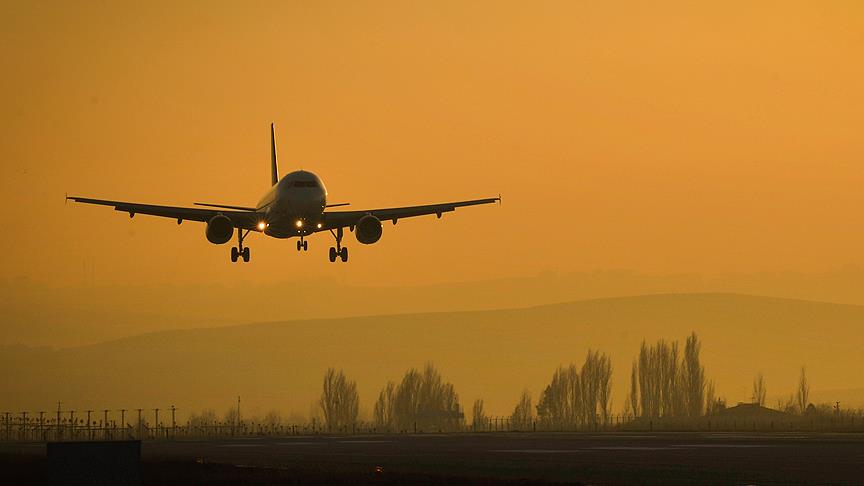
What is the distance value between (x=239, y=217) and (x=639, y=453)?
29.5 m

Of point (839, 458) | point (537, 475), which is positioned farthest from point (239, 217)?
point (839, 458)

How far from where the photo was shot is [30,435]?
175 meters

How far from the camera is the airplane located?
78500 millimetres

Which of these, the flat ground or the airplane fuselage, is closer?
the flat ground

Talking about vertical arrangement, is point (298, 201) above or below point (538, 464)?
above

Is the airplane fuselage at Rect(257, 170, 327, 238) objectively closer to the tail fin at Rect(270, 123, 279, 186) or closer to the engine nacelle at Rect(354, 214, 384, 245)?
the engine nacelle at Rect(354, 214, 384, 245)

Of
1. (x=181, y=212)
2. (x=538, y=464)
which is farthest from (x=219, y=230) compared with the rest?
(x=538, y=464)

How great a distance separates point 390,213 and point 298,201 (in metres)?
15.6

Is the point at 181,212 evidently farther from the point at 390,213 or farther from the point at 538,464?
the point at 538,464

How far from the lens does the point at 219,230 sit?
87.2 meters

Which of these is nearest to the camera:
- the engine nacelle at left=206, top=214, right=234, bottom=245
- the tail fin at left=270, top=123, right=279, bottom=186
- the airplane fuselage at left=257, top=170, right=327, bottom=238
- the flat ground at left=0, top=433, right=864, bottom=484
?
the flat ground at left=0, top=433, right=864, bottom=484

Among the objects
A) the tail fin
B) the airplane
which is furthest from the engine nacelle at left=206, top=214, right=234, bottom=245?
the tail fin

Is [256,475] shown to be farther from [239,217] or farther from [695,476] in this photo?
[239,217]

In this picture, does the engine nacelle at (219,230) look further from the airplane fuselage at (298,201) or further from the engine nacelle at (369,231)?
the engine nacelle at (369,231)
